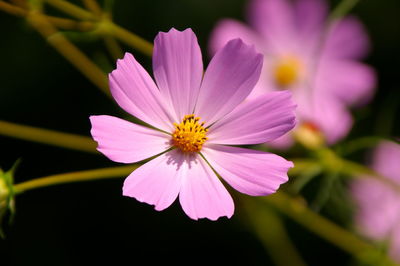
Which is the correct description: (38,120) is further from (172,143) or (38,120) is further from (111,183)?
(172,143)

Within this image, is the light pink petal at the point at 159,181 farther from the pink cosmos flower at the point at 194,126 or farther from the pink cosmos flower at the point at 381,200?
the pink cosmos flower at the point at 381,200

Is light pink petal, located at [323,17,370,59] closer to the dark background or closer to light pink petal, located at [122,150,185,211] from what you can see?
the dark background

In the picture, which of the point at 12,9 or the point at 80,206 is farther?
the point at 80,206

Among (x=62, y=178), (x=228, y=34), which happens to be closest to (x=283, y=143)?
(x=228, y=34)

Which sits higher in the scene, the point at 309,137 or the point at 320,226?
the point at 309,137

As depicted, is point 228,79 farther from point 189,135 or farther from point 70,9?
point 70,9

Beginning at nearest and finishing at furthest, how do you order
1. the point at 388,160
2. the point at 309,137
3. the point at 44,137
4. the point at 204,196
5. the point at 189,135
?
the point at 204,196
the point at 189,135
the point at 44,137
the point at 309,137
the point at 388,160

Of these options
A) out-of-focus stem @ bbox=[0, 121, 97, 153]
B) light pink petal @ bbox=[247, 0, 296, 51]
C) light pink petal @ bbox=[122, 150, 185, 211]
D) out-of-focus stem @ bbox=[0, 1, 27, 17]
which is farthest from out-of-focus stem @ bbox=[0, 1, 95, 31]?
light pink petal @ bbox=[247, 0, 296, 51]

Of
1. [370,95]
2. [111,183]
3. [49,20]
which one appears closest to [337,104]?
[370,95]
